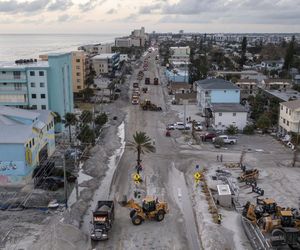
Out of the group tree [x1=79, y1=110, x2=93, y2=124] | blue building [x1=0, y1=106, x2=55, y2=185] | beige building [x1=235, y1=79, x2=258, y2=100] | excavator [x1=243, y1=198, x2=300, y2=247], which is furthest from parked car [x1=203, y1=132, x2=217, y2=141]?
beige building [x1=235, y1=79, x2=258, y2=100]

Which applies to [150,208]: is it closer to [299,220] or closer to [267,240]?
[267,240]

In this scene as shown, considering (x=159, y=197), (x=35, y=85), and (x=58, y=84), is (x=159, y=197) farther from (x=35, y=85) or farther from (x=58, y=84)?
(x=35, y=85)

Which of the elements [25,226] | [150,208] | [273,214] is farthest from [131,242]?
[273,214]

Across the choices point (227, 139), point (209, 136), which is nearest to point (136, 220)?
point (227, 139)

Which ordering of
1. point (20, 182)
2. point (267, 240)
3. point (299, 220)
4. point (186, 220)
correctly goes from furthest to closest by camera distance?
1. point (20, 182)
2. point (186, 220)
3. point (299, 220)
4. point (267, 240)

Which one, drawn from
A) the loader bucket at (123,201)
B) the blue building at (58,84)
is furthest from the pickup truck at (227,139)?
the blue building at (58,84)

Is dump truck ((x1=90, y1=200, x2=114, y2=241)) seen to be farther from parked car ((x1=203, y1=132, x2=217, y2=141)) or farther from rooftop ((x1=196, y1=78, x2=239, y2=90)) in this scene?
rooftop ((x1=196, y1=78, x2=239, y2=90))

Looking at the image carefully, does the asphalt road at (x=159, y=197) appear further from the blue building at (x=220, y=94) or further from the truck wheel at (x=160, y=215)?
the blue building at (x=220, y=94)
